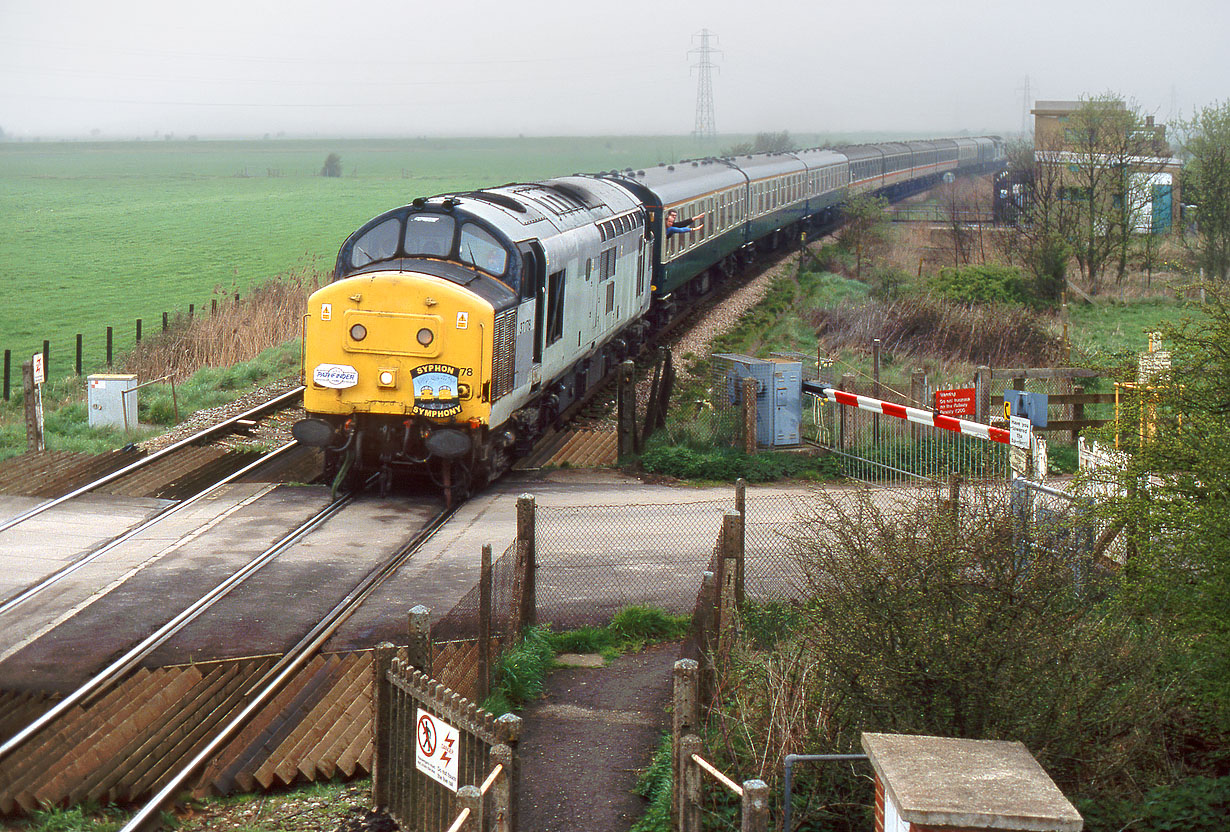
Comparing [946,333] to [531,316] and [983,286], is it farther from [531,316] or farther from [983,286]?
[531,316]

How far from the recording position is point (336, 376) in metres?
14.7

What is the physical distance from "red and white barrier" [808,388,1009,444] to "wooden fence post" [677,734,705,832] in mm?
7496

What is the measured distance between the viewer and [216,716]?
29.9ft

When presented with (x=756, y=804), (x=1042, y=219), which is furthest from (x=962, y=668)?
(x=1042, y=219)

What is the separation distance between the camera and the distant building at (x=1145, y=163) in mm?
40562

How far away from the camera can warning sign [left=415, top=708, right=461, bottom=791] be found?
22.2 ft

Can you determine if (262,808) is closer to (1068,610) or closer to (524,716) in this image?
(524,716)

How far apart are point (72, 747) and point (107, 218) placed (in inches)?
2994

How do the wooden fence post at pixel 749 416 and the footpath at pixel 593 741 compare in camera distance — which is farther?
the wooden fence post at pixel 749 416

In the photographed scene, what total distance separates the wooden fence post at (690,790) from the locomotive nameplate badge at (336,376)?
9067 millimetres

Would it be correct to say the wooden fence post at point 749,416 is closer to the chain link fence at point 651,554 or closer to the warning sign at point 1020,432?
the chain link fence at point 651,554

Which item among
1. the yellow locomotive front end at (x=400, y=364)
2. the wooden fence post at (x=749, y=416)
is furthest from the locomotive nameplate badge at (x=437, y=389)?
the wooden fence post at (x=749, y=416)

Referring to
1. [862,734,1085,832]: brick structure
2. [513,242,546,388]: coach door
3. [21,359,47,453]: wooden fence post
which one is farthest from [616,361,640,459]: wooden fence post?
[862,734,1085,832]: brick structure

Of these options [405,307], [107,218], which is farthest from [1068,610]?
[107,218]
